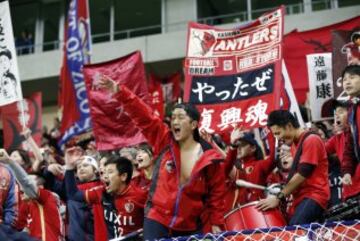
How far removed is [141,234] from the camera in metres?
4.98

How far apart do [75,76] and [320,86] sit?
4.02 meters

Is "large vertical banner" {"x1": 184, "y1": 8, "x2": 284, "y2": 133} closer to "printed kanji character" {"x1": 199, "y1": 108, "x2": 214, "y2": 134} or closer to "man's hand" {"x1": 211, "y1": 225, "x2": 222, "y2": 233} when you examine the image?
"printed kanji character" {"x1": 199, "y1": 108, "x2": 214, "y2": 134}

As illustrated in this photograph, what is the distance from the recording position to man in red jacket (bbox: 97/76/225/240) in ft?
14.6

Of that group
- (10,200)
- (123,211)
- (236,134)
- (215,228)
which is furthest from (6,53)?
(215,228)

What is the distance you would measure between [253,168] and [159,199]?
1613mm

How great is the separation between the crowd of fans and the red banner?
776mm

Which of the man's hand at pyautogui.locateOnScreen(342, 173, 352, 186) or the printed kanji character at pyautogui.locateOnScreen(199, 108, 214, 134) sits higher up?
the printed kanji character at pyautogui.locateOnScreen(199, 108, 214, 134)

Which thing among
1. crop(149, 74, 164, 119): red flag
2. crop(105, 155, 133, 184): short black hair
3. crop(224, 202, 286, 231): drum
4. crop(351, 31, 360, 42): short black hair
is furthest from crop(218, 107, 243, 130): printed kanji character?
crop(149, 74, 164, 119): red flag

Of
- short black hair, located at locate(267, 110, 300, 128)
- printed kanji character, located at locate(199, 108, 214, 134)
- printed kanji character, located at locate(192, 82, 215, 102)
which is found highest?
printed kanji character, located at locate(192, 82, 215, 102)

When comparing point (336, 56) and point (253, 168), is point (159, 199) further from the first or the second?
point (336, 56)

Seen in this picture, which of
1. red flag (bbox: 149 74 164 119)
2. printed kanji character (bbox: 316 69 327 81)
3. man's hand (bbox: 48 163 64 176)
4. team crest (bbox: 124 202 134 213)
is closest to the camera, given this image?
team crest (bbox: 124 202 134 213)

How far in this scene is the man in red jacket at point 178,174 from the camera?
445 cm

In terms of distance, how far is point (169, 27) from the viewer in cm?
1698

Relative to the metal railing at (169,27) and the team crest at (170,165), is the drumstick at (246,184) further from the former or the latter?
the metal railing at (169,27)
